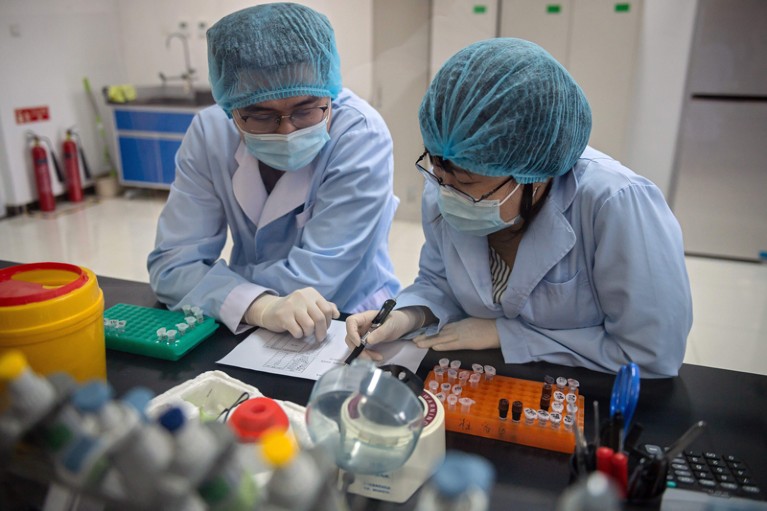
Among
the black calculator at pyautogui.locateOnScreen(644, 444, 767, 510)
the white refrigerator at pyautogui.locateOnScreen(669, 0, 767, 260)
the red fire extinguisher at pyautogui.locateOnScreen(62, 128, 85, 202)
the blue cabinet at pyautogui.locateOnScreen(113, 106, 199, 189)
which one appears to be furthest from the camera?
the blue cabinet at pyautogui.locateOnScreen(113, 106, 199, 189)

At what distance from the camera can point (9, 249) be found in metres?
3.21

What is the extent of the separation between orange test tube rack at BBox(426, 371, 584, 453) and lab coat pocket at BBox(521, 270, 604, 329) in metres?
0.23

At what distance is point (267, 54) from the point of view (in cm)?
122

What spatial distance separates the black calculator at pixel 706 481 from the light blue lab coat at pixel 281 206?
856mm

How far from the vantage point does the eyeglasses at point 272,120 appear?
1314mm

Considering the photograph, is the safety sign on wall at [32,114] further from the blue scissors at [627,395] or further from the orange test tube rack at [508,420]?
the blue scissors at [627,395]

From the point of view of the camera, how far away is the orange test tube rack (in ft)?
2.72

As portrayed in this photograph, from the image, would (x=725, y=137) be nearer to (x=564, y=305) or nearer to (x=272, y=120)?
(x=564, y=305)

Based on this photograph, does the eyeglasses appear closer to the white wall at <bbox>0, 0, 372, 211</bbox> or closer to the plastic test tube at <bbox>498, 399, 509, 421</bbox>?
the plastic test tube at <bbox>498, 399, 509, 421</bbox>

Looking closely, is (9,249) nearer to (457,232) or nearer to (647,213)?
(457,232)

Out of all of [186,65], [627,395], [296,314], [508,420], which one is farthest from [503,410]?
[186,65]

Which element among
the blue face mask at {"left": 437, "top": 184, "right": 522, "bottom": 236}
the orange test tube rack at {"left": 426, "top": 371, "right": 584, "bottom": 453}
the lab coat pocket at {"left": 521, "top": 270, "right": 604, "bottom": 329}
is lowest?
the orange test tube rack at {"left": 426, "top": 371, "right": 584, "bottom": 453}

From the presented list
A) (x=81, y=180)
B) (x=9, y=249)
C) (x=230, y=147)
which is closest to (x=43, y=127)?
(x=81, y=180)

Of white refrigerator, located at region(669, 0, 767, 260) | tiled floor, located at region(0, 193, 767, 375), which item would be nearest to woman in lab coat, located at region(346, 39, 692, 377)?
tiled floor, located at region(0, 193, 767, 375)
